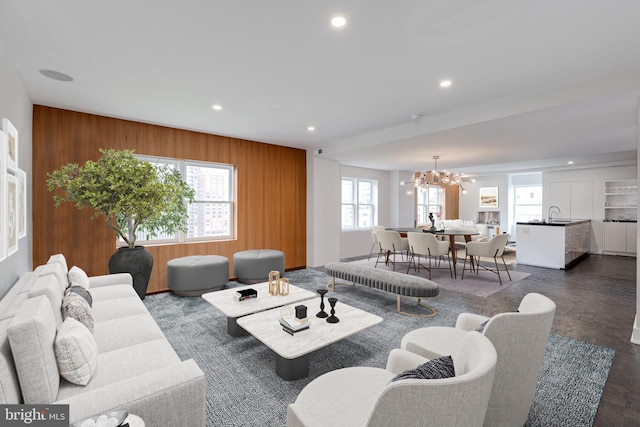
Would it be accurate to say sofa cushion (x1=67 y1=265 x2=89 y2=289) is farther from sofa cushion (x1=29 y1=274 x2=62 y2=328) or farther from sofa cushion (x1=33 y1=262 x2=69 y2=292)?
sofa cushion (x1=29 y1=274 x2=62 y2=328)

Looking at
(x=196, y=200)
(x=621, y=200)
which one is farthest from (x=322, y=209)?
(x=621, y=200)

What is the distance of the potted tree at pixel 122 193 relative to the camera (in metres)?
3.53

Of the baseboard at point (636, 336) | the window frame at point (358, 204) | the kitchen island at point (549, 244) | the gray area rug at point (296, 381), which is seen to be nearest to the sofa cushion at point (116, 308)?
the gray area rug at point (296, 381)

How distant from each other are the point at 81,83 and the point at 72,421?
332 centimetres

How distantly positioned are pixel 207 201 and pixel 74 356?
13.2 feet

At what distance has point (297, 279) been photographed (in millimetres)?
5418

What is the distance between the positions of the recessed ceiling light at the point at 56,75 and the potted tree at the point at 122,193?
2.91 feet

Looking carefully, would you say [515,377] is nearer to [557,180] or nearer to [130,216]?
[130,216]

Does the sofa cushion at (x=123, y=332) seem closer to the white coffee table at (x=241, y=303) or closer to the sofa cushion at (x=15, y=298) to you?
the sofa cushion at (x=15, y=298)

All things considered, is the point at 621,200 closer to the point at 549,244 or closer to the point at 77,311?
the point at 549,244

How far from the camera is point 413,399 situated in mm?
884

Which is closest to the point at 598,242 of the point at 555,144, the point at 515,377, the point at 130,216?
the point at 555,144

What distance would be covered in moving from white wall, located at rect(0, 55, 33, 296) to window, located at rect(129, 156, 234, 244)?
60.1 inches

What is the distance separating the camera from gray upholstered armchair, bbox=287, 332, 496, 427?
2.89ft
